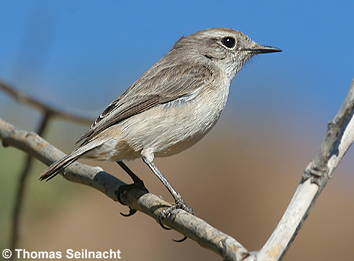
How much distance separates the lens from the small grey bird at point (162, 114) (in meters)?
5.26

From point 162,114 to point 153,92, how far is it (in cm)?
28

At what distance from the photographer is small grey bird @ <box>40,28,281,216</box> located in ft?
17.3

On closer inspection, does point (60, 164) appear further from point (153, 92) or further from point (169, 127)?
point (153, 92)

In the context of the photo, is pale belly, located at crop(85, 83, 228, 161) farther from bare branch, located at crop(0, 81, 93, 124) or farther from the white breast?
bare branch, located at crop(0, 81, 93, 124)

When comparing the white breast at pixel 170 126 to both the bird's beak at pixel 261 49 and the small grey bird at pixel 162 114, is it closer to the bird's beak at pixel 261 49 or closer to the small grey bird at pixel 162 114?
the small grey bird at pixel 162 114

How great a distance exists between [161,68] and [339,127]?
11.1ft

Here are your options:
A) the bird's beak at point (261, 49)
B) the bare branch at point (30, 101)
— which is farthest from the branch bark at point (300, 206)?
the bird's beak at point (261, 49)

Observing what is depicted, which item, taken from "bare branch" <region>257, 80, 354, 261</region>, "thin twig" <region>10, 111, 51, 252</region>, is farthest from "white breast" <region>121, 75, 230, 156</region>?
"bare branch" <region>257, 80, 354, 261</region>

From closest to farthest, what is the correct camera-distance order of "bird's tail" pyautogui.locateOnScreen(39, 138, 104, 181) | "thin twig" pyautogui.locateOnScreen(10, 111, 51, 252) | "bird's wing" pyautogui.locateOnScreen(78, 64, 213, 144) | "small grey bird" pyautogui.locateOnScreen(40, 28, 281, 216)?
"bird's tail" pyautogui.locateOnScreen(39, 138, 104, 181), "thin twig" pyautogui.locateOnScreen(10, 111, 51, 252), "small grey bird" pyautogui.locateOnScreen(40, 28, 281, 216), "bird's wing" pyautogui.locateOnScreen(78, 64, 213, 144)

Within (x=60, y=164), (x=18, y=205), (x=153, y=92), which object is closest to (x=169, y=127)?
(x=153, y=92)

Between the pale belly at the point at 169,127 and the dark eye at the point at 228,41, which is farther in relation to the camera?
the dark eye at the point at 228,41

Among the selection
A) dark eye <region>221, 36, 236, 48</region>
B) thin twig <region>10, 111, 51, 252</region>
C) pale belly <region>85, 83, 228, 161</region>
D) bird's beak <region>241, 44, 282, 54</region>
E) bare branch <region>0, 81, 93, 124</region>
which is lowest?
thin twig <region>10, 111, 51, 252</region>

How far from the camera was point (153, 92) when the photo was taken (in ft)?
18.4

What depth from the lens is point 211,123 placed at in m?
5.40
